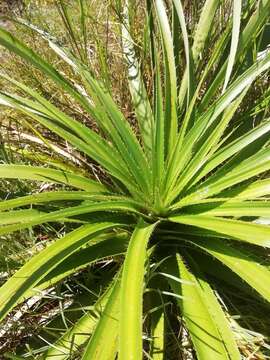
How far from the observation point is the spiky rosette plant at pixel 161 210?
113 centimetres

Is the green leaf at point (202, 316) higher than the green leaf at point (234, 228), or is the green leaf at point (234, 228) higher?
the green leaf at point (234, 228)

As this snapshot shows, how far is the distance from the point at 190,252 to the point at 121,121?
1.32 feet

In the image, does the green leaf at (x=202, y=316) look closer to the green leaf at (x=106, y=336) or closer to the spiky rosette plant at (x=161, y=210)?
the spiky rosette plant at (x=161, y=210)

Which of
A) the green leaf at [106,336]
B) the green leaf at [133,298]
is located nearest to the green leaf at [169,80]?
the green leaf at [133,298]

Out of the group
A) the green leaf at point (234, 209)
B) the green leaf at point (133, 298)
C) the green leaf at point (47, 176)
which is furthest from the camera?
the green leaf at point (47, 176)

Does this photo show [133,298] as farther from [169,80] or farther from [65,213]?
[169,80]

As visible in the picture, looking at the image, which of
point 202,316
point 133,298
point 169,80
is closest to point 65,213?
point 133,298

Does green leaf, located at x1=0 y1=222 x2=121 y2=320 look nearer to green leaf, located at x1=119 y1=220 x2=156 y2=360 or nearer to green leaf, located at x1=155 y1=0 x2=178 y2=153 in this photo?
green leaf, located at x1=119 y1=220 x2=156 y2=360

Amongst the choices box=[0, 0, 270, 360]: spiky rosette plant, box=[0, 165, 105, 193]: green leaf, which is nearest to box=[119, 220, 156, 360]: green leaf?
box=[0, 0, 270, 360]: spiky rosette plant

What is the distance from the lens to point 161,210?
135 cm

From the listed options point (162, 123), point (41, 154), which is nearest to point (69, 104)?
point (41, 154)

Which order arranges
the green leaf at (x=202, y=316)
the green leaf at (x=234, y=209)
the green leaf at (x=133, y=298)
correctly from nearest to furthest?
the green leaf at (x=133, y=298) → the green leaf at (x=202, y=316) → the green leaf at (x=234, y=209)

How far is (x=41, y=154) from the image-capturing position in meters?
1.72

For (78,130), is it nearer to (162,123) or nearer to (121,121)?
(121,121)
